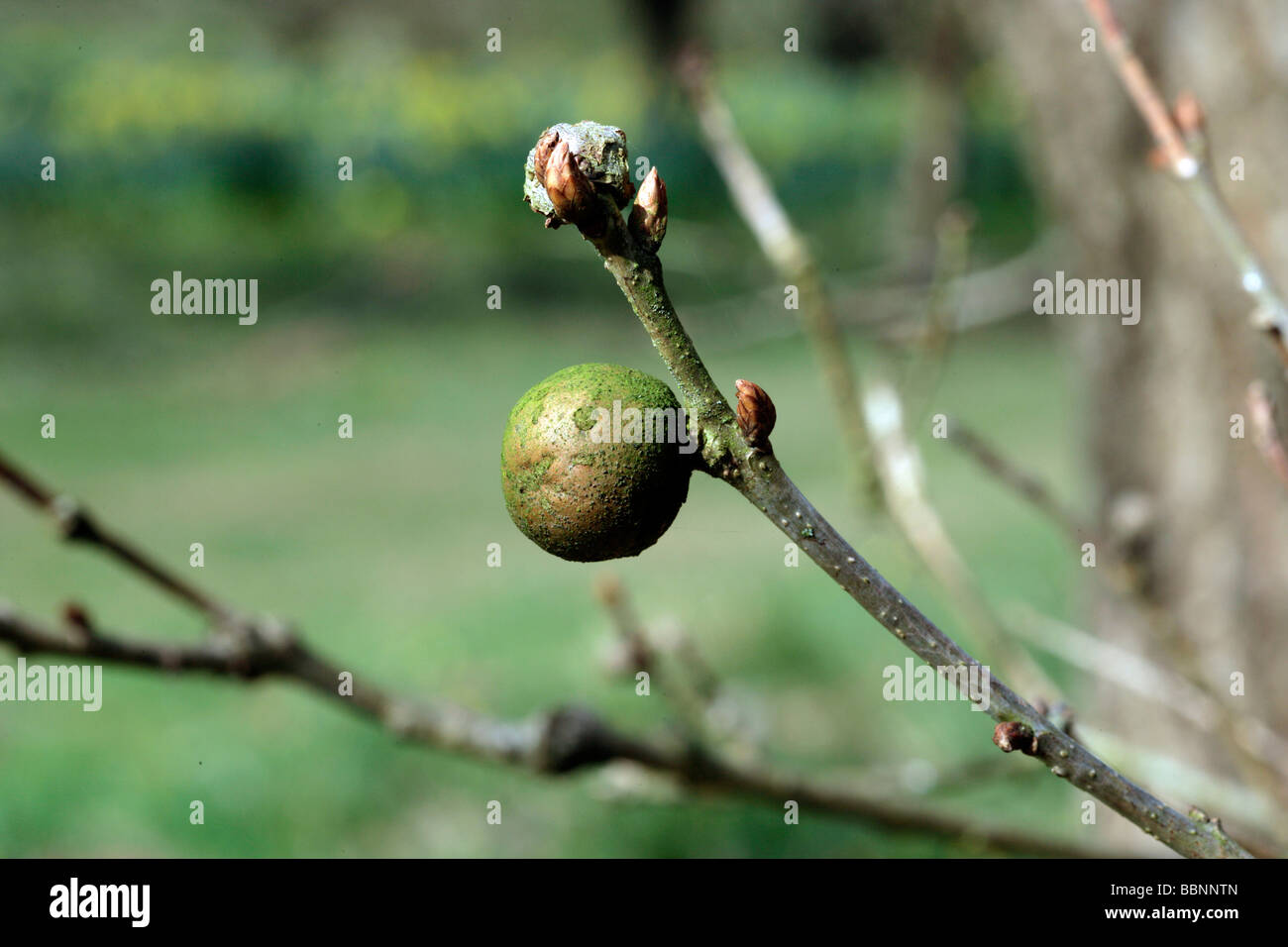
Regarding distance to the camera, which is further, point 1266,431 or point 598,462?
point 1266,431

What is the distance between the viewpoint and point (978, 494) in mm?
4445

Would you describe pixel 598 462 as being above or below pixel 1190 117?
below

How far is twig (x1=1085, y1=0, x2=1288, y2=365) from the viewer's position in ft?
1.98

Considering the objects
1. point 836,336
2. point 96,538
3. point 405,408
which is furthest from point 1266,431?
point 405,408

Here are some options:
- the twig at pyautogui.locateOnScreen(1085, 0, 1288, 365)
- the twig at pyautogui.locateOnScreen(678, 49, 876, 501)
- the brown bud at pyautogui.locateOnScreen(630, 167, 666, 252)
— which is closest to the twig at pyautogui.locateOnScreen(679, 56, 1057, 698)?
the twig at pyautogui.locateOnScreen(678, 49, 876, 501)

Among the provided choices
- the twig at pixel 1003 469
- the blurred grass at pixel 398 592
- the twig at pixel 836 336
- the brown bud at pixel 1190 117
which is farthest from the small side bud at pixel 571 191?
the twig at pixel 836 336

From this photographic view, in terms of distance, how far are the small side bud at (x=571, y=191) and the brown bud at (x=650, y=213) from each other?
16 mm

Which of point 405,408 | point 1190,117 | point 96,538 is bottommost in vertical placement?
point 96,538

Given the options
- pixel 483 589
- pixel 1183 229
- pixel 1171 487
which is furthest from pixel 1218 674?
pixel 483 589

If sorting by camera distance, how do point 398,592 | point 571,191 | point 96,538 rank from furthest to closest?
point 398,592 < point 96,538 < point 571,191

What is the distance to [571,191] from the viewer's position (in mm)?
344

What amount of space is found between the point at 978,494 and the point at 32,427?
3.44 metres

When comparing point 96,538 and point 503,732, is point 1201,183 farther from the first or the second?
point 96,538

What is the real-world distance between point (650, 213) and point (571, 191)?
3cm
